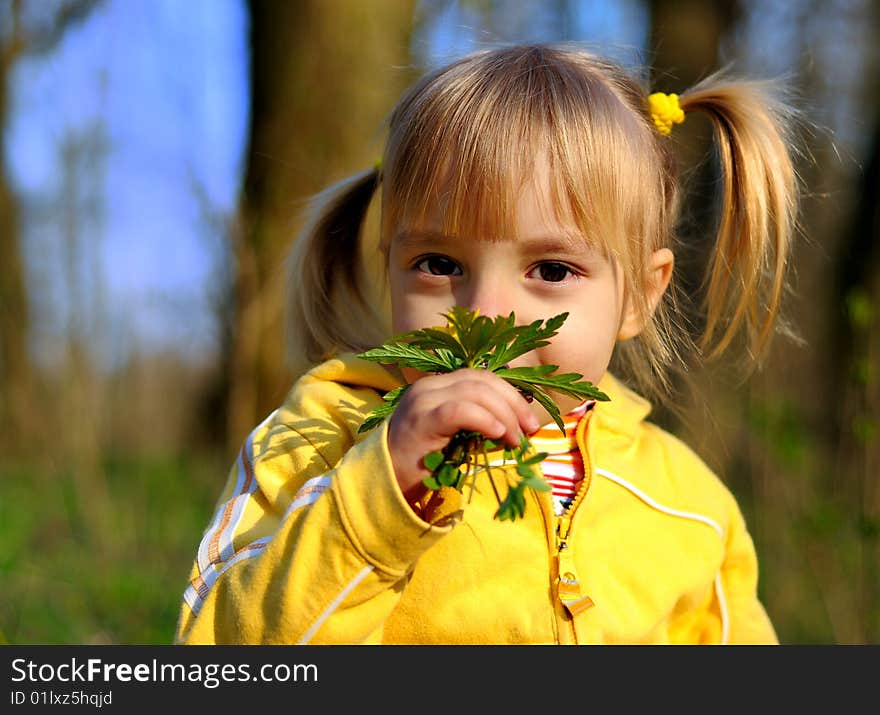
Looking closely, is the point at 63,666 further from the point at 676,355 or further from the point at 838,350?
the point at 838,350

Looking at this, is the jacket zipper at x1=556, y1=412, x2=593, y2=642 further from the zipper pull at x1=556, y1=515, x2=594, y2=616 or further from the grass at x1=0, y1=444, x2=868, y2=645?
the grass at x1=0, y1=444, x2=868, y2=645

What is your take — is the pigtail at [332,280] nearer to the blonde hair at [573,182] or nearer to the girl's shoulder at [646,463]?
the blonde hair at [573,182]

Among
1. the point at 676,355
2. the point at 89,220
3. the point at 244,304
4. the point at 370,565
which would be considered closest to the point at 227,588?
the point at 370,565

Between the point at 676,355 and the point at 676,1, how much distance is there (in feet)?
11.5

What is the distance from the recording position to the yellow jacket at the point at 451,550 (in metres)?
1.46

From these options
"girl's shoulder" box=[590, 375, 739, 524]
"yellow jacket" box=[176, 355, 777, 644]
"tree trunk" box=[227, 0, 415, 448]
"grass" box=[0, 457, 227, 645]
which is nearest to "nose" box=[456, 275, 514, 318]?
"yellow jacket" box=[176, 355, 777, 644]

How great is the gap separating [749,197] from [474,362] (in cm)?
102

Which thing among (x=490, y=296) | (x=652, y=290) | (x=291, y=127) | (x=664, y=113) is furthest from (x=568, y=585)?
(x=291, y=127)

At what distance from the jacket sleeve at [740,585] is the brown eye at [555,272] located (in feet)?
2.65

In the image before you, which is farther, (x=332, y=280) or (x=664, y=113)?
(x=332, y=280)

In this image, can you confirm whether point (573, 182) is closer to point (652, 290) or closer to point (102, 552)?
point (652, 290)

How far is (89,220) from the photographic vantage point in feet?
13.4

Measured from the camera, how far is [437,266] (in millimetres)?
1746

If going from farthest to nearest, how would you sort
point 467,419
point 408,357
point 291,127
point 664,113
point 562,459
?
point 291,127
point 664,113
point 562,459
point 408,357
point 467,419
